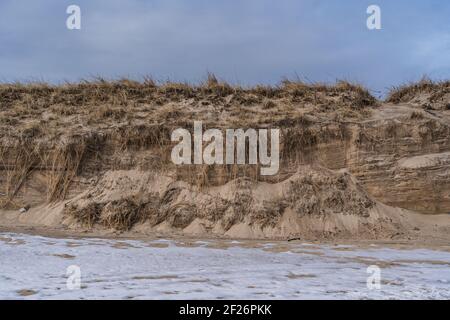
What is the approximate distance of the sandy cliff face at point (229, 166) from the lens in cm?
1194

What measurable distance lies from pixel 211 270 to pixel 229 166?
6.06 metres

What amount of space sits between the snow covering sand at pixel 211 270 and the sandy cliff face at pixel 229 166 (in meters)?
1.95

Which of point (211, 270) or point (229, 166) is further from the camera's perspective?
point (229, 166)

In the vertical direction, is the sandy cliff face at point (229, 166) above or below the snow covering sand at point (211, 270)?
above

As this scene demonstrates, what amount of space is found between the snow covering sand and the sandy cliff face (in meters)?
1.95

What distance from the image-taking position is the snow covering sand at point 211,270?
5.48m

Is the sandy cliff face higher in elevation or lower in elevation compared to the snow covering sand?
higher

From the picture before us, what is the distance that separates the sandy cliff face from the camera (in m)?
11.9

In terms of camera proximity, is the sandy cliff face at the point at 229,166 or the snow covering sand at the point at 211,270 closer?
the snow covering sand at the point at 211,270

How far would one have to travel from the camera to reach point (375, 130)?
529 inches

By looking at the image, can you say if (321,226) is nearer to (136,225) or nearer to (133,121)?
(136,225)

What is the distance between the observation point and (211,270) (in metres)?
6.86

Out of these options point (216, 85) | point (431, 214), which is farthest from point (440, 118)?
point (216, 85)

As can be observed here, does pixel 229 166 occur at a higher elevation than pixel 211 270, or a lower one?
higher
